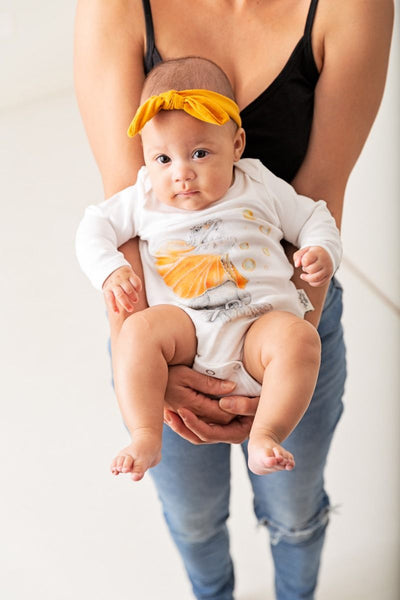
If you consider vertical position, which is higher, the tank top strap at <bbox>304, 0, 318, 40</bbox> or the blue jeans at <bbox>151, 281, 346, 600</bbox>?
the tank top strap at <bbox>304, 0, 318, 40</bbox>

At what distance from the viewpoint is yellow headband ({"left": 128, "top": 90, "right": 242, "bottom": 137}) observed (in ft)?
3.34

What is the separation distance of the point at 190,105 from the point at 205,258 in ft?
0.70

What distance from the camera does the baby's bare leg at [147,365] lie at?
99cm

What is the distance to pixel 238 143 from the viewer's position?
1.12 meters

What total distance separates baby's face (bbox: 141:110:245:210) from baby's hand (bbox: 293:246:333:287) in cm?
15

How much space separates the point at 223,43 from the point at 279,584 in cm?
115

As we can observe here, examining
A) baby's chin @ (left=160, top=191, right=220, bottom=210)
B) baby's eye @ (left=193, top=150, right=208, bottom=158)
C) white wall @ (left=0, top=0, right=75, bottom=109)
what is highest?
white wall @ (left=0, top=0, right=75, bottom=109)

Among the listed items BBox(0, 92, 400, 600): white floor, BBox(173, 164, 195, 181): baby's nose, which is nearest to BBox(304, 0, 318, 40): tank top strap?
BBox(173, 164, 195, 181): baby's nose

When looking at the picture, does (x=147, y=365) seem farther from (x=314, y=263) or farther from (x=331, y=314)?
(x=331, y=314)

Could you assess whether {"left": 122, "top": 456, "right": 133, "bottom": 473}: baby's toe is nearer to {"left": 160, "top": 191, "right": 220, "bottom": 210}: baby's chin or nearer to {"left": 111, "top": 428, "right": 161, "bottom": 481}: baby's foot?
{"left": 111, "top": 428, "right": 161, "bottom": 481}: baby's foot

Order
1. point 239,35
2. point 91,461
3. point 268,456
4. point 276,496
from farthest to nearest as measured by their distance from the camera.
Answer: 1. point 91,461
2. point 276,496
3. point 239,35
4. point 268,456

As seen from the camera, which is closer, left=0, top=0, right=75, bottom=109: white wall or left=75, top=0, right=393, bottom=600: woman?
left=75, top=0, right=393, bottom=600: woman

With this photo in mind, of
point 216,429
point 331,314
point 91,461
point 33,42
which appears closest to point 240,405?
point 216,429

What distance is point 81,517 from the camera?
78.1 inches
